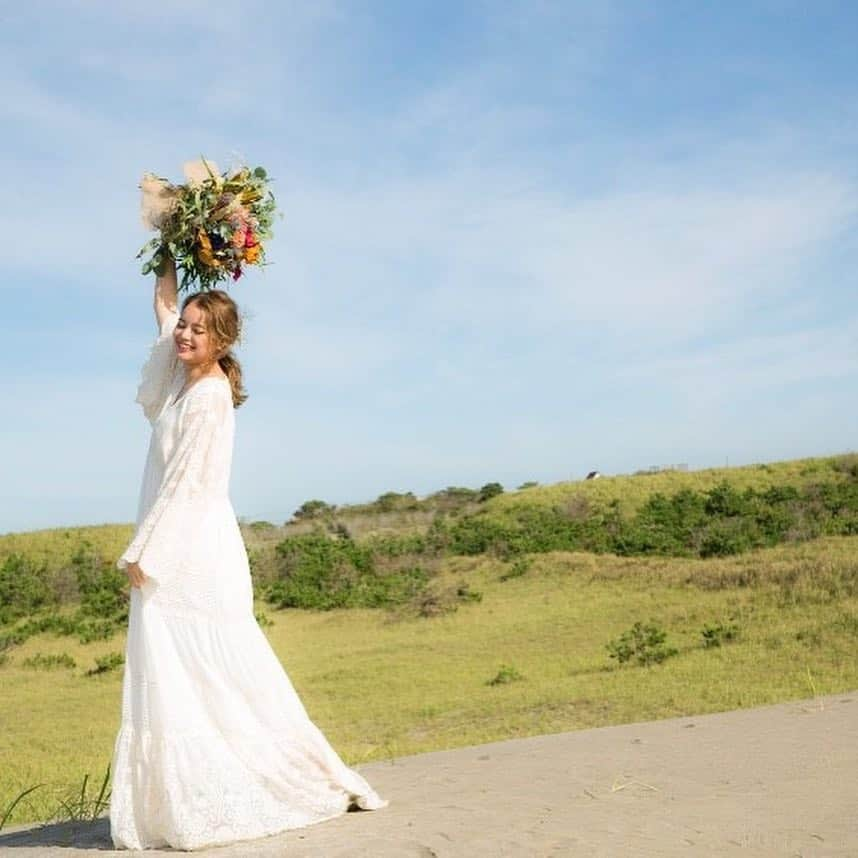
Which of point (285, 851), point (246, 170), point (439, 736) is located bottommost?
point (439, 736)

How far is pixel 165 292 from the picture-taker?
16.9 feet

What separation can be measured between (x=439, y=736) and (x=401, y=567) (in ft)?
43.6

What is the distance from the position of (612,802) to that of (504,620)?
42.7 feet

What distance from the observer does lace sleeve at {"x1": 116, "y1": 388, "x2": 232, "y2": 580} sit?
472cm

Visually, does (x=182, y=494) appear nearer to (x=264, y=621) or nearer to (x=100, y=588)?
(x=264, y=621)

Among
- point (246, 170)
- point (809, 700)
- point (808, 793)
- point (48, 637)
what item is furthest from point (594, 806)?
point (48, 637)

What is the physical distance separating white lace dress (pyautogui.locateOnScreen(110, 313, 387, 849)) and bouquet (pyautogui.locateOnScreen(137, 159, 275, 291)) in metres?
0.52

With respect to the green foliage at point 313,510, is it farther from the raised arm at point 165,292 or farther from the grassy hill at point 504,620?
the raised arm at point 165,292

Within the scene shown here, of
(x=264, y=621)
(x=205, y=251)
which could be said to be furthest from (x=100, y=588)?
(x=205, y=251)

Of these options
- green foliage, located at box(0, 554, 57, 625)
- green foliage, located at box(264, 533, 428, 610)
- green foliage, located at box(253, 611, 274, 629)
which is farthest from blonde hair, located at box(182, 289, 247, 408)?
green foliage, located at box(0, 554, 57, 625)

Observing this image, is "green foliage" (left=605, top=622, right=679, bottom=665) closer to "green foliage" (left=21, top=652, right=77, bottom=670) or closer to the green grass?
the green grass

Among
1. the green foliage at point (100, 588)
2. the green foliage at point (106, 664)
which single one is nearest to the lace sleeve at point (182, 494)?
the green foliage at point (106, 664)

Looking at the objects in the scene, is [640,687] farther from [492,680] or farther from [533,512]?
[533,512]

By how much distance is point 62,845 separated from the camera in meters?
5.19
